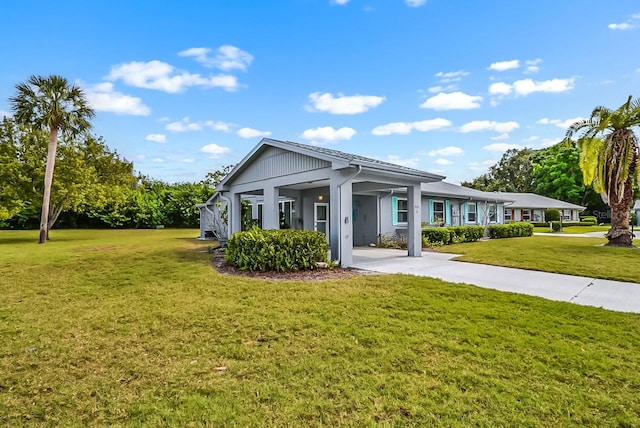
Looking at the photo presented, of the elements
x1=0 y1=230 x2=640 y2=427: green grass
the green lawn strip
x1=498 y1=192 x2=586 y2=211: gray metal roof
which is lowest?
x1=0 y1=230 x2=640 y2=427: green grass

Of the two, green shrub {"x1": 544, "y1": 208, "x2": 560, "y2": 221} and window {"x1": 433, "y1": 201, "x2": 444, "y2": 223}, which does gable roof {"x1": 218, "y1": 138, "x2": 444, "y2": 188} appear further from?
green shrub {"x1": 544, "y1": 208, "x2": 560, "y2": 221}

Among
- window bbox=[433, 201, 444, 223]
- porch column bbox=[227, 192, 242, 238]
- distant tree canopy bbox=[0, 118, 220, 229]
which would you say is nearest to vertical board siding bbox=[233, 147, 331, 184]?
porch column bbox=[227, 192, 242, 238]

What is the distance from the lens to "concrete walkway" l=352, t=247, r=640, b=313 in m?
5.96

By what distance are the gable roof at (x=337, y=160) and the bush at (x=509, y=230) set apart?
1112 cm

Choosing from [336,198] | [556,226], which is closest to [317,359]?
[336,198]

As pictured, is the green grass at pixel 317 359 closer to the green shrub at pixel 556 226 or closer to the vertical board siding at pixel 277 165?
the vertical board siding at pixel 277 165

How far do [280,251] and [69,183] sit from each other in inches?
694

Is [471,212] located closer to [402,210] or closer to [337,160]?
[402,210]

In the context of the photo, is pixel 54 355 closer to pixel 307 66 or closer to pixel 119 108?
pixel 307 66

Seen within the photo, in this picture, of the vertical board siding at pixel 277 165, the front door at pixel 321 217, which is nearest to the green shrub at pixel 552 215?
the front door at pixel 321 217

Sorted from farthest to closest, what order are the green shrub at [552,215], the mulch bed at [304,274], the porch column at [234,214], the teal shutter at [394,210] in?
the green shrub at [552,215] < the teal shutter at [394,210] < the porch column at [234,214] < the mulch bed at [304,274]

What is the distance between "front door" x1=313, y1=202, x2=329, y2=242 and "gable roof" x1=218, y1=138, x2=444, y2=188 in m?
3.81

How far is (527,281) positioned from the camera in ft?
24.4

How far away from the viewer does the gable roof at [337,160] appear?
Result: 892 centimetres
